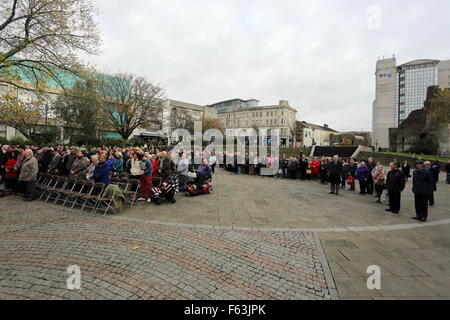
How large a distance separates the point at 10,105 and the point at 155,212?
11299mm

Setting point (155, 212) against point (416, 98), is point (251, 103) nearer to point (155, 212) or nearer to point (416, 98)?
point (416, 98)

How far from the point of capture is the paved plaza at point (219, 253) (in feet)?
10.4

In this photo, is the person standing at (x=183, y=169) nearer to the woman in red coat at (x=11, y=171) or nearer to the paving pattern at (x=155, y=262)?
the paving pattern at (x=155, y=262)

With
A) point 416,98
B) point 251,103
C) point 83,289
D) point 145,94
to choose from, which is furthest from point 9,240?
point 251,103

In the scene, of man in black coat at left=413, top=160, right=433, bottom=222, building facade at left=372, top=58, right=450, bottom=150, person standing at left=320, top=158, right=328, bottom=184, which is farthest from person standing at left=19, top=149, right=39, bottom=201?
building facade at left=372, top=58, right=450, bottom=150

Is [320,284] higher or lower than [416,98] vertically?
lower

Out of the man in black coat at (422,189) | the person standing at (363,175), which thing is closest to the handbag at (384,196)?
the man in black coat at (422,189)

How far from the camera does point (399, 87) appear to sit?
7638 cm

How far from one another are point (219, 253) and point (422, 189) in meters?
7.04

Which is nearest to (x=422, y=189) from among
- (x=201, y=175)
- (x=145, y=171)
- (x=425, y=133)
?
(x=201, y=175)

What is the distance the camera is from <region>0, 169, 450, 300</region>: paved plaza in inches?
124

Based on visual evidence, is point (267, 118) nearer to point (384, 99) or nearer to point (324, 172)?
point (384, 99)

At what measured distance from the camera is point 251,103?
108 metres
